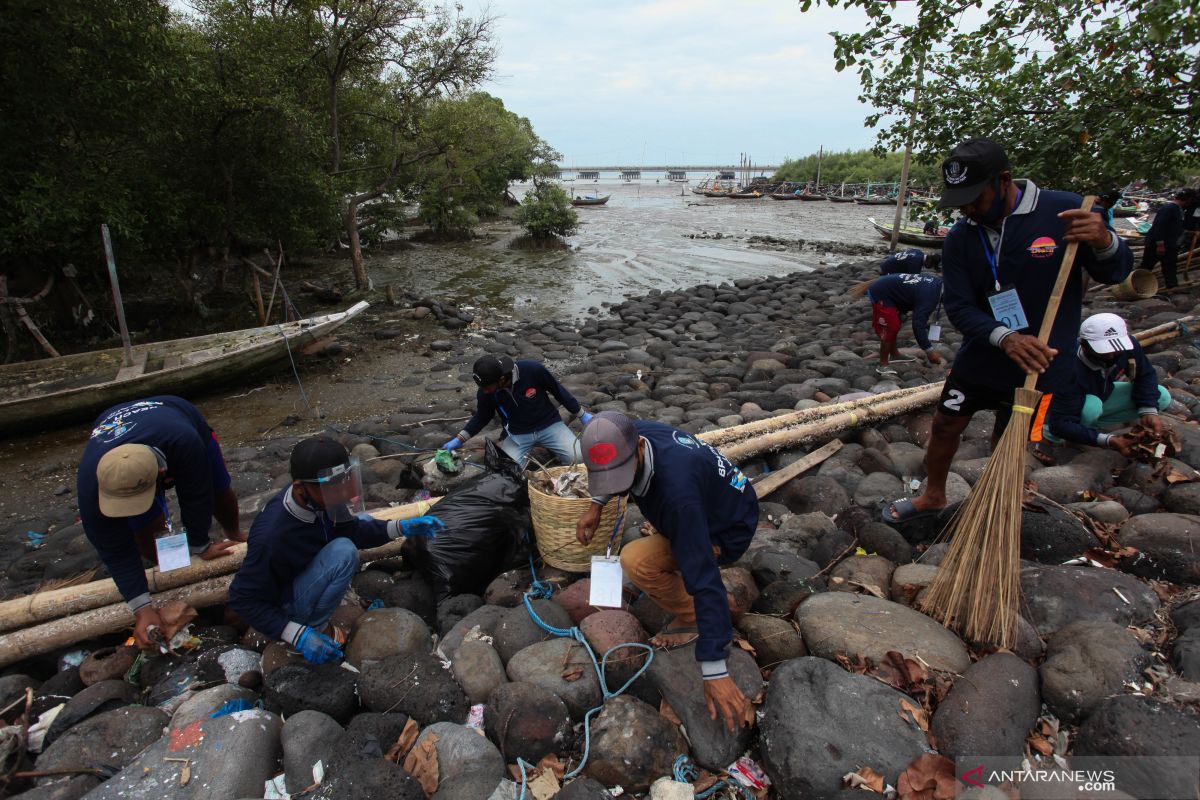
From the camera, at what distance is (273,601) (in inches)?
127

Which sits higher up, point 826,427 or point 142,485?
point 142,485

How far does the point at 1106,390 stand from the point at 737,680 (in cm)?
343

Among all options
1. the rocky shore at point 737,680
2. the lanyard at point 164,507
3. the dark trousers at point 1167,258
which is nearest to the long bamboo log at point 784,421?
the rocky shore at point 737,680

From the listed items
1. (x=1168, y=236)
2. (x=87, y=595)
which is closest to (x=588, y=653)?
(x=87, y=595)

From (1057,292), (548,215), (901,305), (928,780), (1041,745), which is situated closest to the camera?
(928,780)

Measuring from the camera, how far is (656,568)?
3152 mm

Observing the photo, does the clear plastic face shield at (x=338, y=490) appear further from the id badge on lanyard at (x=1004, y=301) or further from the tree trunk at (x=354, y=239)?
the tree trunk at (x=354, y=239)

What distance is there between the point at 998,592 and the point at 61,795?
4191 millimetres

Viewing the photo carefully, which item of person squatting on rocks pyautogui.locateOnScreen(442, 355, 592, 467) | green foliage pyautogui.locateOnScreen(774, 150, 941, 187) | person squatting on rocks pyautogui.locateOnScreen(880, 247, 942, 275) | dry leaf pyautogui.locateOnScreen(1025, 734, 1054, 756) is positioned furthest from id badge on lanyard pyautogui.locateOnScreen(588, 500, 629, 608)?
green foliage pyautogui.locateOnScreen(774, 150, 941, 187)

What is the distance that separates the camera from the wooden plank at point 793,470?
16.2ft

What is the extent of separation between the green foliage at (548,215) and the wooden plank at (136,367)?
18911 millimetres

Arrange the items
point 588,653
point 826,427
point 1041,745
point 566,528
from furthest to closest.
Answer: point 826,427
point 566,528
point 588,653
point 1041,745

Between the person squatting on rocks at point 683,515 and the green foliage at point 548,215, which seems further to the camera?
the green foliage at point 548,215

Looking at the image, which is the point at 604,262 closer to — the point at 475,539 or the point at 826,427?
the point at 826,427
